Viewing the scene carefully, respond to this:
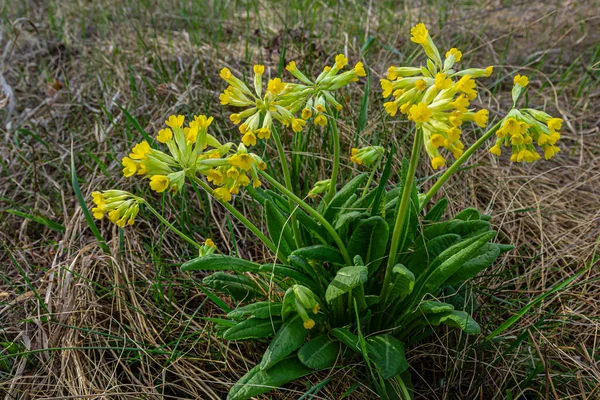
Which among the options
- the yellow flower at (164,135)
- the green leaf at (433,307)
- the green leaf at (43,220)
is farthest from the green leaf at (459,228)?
the green leaf at (43,220)

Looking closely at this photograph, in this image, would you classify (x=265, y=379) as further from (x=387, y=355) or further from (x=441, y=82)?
(x=441, y=82)

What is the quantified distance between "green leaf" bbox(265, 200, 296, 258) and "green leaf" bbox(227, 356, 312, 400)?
0.42 meters

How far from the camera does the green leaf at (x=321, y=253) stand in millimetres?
1992

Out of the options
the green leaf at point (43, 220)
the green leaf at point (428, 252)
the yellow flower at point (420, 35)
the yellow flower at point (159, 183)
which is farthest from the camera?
the green leaf at point (43, 220)

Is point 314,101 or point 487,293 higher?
point 314,101

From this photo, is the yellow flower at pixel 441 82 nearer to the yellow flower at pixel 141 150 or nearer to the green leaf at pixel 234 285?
the yellow flower at pixel 141 150

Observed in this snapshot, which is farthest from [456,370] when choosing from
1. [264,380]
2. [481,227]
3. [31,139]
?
[31,139]

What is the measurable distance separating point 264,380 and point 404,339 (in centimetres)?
60

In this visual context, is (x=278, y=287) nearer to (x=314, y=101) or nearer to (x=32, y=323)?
(x=314, y=101)

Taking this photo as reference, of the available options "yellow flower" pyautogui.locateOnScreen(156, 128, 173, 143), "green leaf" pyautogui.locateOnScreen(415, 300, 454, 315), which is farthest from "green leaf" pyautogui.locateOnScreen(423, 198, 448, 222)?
"yellow flower" pyautogui.locateOnScreen(156, 128, 173, 143)

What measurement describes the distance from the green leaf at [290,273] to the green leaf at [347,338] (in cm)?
18

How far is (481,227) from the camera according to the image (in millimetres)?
2119

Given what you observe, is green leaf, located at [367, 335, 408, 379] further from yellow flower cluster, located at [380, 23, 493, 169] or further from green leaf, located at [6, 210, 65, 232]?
green leaf, located at [6, 210, 65, 232]

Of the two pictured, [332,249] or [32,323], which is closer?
[332,249]
